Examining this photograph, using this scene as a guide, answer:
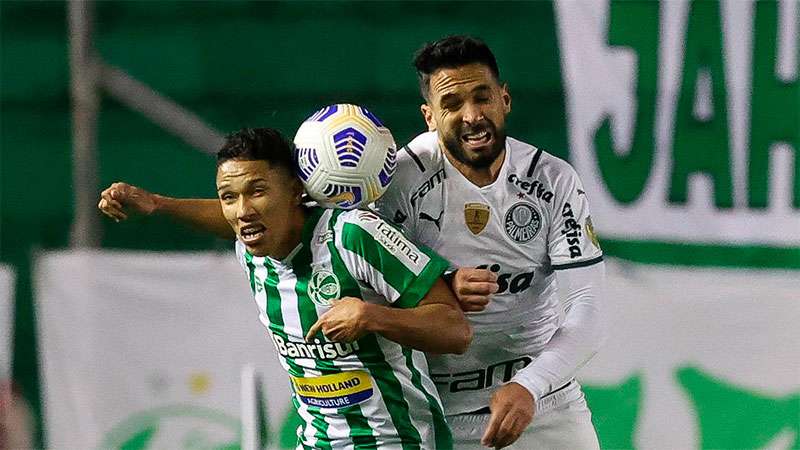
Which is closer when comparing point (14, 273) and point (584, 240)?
point (584, 240)

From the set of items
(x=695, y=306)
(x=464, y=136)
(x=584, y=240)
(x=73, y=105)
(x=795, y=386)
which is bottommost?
(x=795, y=386)

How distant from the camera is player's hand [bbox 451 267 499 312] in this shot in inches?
113

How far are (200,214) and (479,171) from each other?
66 cm

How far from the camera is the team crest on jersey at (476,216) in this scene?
127 inches

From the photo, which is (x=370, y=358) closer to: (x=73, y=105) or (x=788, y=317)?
(x=788, y=317)

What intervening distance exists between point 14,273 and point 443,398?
2.38m

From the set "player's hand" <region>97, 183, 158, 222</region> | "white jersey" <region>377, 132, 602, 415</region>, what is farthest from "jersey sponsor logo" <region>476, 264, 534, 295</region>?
"player's hand" <region>97, 183, 158, 222</region>

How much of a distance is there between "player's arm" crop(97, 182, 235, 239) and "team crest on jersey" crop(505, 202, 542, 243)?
0.65 m

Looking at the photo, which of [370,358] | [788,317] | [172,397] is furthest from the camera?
[172,397]

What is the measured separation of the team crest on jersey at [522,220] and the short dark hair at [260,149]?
54 cm

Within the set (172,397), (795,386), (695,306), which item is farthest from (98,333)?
(795,386)

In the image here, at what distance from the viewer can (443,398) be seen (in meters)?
3.36

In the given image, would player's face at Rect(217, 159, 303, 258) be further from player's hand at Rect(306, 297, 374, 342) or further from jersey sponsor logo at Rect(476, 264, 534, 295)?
jersey sponsor logo at Rect(476, 264, 534, 295)

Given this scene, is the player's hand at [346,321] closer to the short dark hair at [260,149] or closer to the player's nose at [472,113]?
the short dark hair at [260,149]
